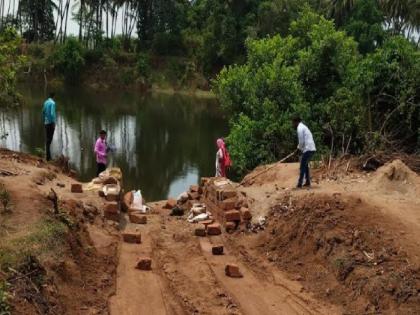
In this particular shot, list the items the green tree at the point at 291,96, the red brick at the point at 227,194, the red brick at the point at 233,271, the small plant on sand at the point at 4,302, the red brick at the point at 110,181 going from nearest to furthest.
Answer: the small plant on sand at the point at 4,302
the red brick at the point at 233,271
the red brick at the point at 227,194
the red brick at the point at 110,181
the green tree at the point at 291,96

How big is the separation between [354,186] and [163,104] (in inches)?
1419

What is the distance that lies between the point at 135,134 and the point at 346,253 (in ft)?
77.0

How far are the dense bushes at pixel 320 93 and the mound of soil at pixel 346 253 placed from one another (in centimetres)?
494

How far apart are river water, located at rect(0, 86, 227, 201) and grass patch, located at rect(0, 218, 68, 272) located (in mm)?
7016

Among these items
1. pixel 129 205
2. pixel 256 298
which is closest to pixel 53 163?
pixel 129 205

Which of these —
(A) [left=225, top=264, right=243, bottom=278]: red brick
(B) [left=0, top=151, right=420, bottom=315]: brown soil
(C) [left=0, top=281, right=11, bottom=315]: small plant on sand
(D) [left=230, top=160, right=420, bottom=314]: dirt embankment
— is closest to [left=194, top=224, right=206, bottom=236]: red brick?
(B) [left=0, top=151, right=420, bottom=315]: brown soil

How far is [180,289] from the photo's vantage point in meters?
8.70

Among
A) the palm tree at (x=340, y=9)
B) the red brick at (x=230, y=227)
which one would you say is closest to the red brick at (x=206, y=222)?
the red brick at (x=230, y=227)

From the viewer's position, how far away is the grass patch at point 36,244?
22.5 ft

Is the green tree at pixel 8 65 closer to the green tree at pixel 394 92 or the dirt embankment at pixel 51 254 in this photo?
the dirt embankment at pixel 51 254

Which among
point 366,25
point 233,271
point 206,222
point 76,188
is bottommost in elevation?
point 206,222

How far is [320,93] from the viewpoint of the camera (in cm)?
1892

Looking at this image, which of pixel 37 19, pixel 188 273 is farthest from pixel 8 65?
pixel 37 19

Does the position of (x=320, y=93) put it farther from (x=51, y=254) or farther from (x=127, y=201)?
(x=51, y=254)
